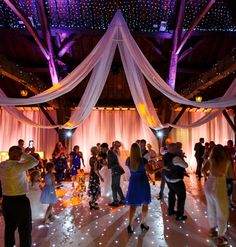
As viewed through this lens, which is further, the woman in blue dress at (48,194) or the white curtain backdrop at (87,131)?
the white curtain backdrop at (87,131)

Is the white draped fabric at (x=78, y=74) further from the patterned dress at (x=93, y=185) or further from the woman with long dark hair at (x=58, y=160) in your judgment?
the woman with long dark hair at (x=58, y=160)

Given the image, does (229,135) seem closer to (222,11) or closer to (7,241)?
(222,11)

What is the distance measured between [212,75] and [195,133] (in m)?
6.61

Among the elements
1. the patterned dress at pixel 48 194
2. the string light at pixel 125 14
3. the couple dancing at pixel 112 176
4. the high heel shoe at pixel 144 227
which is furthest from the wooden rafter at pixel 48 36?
the high heel shoe at pixel 144 227

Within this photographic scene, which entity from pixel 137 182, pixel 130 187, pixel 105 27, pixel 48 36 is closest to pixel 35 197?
pixel 130 187

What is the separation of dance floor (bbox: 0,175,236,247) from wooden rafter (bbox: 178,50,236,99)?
2845 mm

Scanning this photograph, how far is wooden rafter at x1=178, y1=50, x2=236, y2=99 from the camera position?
19.0 feet

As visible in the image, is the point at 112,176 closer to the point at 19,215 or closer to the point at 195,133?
the point at 19,215

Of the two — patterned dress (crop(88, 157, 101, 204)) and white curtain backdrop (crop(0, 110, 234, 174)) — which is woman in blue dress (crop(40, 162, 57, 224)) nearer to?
patterned dress (crop(88, 157, 101, 204))

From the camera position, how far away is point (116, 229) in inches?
172

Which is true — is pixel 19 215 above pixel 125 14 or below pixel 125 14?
below

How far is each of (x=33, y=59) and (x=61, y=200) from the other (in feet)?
19.1

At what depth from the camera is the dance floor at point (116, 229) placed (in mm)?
3777

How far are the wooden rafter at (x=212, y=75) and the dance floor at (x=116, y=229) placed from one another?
2.85 metres
